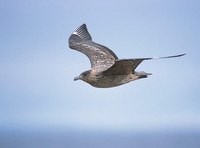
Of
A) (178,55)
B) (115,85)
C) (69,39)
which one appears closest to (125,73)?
(115,85)

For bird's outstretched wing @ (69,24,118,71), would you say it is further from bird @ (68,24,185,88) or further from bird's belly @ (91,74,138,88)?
bird's belly @ (91,74,138,88)

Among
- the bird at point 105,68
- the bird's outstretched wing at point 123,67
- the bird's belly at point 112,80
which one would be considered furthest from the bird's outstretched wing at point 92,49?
the bird's outstretched wing at point 123,67

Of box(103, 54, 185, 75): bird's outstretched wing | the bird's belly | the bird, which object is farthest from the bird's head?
box(103, 54, 185, 75): bird's outstretched wing

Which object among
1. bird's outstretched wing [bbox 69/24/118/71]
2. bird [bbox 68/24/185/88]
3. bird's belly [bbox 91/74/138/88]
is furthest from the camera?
bird's outstretched wing [bbox 69/24/118/71]

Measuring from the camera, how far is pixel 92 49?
683 centimetres

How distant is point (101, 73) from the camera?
5.43 metres

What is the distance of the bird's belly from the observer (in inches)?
212

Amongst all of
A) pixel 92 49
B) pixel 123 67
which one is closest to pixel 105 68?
pixel 123 67

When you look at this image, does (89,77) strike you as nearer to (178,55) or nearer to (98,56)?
(98,56)

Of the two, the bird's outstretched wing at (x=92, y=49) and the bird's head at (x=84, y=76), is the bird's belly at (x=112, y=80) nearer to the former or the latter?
the bird's head at (x=84, y=76)

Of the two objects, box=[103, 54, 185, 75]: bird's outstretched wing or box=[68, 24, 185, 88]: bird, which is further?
box=[68, 24, 185, 88]: bird

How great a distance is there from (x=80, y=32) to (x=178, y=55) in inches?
160

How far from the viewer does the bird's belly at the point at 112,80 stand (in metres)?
5.38

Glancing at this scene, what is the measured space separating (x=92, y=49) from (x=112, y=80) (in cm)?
159
